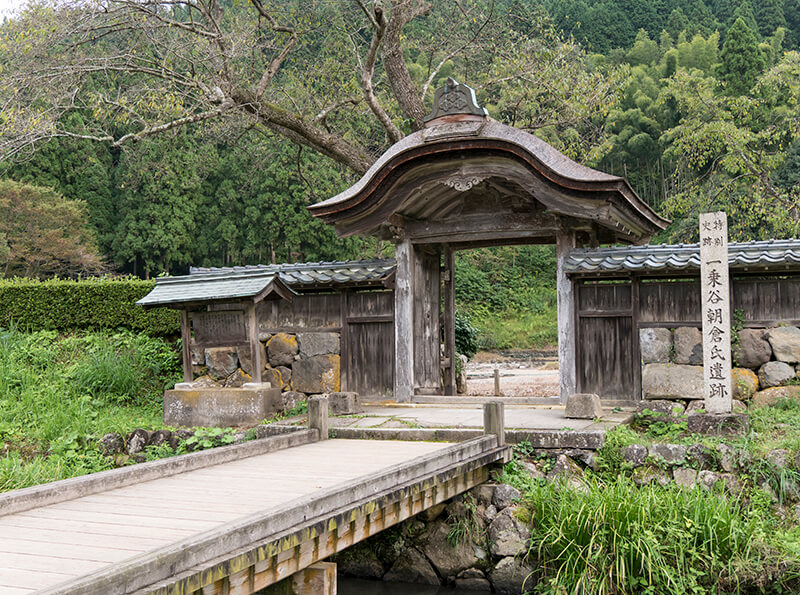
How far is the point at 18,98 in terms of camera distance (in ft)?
41.9

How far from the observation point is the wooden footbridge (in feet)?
12.4

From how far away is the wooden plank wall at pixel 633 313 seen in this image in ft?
31.5

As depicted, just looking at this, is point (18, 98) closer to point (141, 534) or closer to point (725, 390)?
point (141, 534)

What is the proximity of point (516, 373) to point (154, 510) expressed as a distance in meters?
19.7

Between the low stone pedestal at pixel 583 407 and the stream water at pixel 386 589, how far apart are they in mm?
2580

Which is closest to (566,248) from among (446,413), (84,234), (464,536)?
(446,413)

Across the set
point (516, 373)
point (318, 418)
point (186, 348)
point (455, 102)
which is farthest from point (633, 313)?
point (516, 373)

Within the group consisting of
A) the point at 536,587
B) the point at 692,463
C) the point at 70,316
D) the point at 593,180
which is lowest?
the point at 536,587

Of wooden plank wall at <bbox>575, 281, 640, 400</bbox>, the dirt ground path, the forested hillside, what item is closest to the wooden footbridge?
wooden plank wall at <bbox>575, 281, 640, 400</bbox>

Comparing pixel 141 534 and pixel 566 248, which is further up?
pixel 566 248

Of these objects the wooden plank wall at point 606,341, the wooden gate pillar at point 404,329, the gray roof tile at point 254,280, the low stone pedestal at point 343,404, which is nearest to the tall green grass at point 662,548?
the wooden plank wall at point 606,341

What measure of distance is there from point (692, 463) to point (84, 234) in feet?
79.3

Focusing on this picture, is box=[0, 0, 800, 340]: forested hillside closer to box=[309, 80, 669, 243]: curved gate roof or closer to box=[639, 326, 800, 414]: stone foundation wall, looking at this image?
box=[309, 80, 669, 243]: curved gate roof

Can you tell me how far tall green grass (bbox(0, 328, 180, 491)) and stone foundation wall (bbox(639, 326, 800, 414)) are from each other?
271 inches
